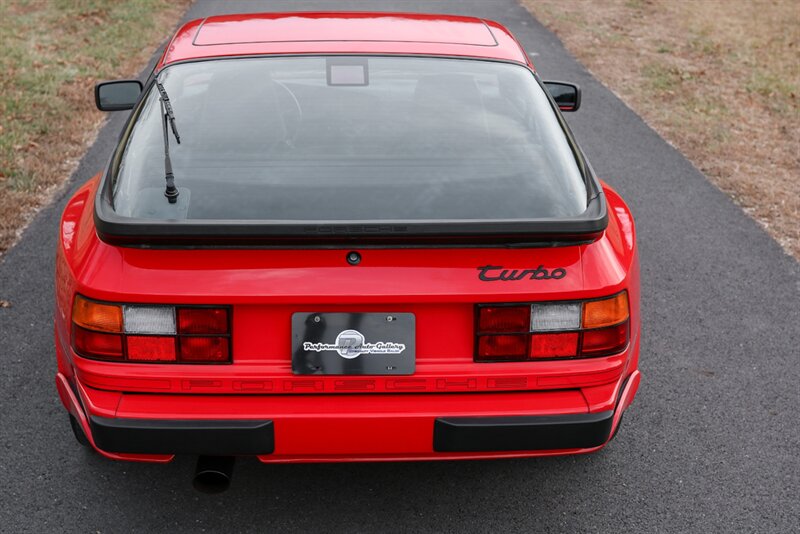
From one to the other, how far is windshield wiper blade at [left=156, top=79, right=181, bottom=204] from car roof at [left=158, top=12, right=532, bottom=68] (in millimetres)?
390

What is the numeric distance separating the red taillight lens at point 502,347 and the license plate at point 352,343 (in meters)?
0.21

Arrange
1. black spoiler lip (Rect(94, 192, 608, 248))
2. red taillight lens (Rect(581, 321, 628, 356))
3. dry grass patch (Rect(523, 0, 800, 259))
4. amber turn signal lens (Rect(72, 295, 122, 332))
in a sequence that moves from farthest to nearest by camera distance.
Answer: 1. dry grass patch (Rect(523, 0, 800, 259))
2. red taillight lens (Rect(581, 321, 628, 356))
3. amber turn signal lens (Rect(72, 295, 122, 332))
4. black spoiler lip (Rect(94, 192, 608, 248))

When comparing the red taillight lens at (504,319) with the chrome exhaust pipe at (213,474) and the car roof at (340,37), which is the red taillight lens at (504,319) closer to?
the chrome exhaust pipe at (213,474)

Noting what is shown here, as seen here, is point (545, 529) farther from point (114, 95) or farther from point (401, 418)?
point (114, 95)

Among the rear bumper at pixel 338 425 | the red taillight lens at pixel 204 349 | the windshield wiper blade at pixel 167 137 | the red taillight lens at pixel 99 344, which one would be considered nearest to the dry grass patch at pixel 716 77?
the rear bumper at pixel 338 425

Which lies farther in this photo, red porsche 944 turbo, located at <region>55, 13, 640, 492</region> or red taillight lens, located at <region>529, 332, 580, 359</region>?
red taillight lens, located at <region>529, 332, 580, 359</region>

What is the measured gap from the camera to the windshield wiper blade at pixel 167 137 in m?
2.81

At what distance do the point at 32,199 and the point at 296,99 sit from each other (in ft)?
11.8

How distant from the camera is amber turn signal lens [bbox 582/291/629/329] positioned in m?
2.68

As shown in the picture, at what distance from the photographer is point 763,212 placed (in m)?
6.51

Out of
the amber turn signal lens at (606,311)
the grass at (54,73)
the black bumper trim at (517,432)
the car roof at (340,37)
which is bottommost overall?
the grass at (54,73)

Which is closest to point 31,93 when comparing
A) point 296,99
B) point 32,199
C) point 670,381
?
point 32,199

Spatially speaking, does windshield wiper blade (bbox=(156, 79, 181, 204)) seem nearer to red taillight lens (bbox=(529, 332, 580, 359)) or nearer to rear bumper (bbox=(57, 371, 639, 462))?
rear bumper (bbox=(57, 371, 639, 462))

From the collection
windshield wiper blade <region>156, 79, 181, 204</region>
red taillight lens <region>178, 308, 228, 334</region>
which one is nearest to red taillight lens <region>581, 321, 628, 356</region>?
red taillight lens <region>178, 308, 228, 334</region>
